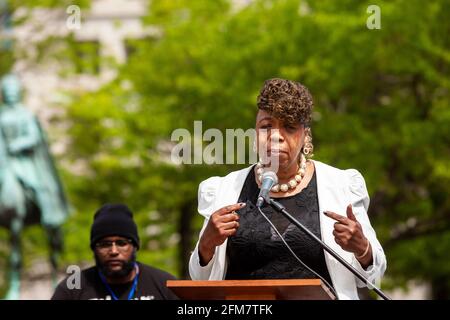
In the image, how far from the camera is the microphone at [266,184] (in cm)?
548

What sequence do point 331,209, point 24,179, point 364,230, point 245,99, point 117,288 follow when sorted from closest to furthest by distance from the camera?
point 364,230, point 331,209, point 117,288, point 245,99, point 24,179

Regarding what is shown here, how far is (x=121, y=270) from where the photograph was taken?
852 cm

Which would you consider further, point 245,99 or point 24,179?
point 24,179

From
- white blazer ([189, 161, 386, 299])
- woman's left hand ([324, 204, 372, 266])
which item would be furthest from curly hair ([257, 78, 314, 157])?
woman's left hand ([324, 204, 372, 266])

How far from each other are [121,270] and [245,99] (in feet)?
46.3

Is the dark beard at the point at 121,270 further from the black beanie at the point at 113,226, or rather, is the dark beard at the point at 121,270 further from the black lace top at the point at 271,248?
the black lace top at the point at 271,248

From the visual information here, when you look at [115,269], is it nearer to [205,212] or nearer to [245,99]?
[205,212]

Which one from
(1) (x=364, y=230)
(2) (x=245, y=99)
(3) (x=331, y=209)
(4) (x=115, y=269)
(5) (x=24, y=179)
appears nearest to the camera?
(1) (x=364, y=230)

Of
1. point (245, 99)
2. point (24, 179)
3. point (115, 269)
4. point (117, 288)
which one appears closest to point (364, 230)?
point (115, 269)

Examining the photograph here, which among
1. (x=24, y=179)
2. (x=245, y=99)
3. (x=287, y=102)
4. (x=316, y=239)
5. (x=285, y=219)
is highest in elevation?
(x=245, y=99)

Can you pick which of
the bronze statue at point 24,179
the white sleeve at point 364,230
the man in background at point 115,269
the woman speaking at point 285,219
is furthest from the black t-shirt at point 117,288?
the bronze statue at point 24,179

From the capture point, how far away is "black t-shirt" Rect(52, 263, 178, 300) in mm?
8516

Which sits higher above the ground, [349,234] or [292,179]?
[292,179]
